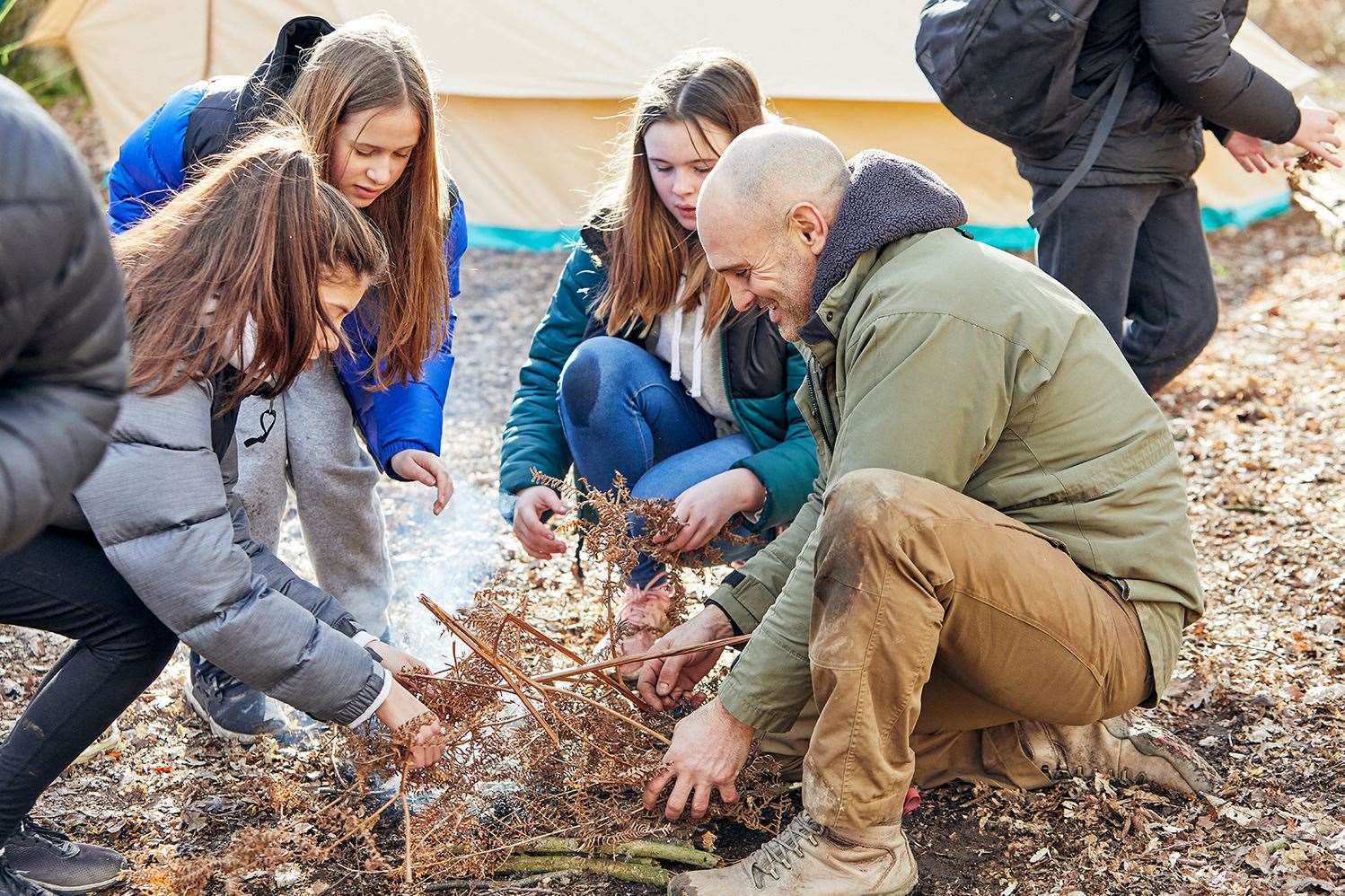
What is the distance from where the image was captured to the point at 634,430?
3.31 m

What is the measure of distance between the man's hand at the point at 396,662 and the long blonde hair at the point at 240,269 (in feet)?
1.83

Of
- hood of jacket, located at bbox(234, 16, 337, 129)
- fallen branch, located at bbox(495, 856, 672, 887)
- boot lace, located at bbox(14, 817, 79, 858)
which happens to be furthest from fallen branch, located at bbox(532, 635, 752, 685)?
hood of jacket, located at bbox(234, 16, 337, 129)

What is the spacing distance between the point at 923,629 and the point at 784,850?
0.48m

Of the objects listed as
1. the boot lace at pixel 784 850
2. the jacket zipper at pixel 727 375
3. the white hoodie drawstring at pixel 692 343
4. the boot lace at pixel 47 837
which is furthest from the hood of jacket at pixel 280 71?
the boot lace at pixel 784 850

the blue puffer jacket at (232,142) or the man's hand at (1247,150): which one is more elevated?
the man's hand at (1247,150)

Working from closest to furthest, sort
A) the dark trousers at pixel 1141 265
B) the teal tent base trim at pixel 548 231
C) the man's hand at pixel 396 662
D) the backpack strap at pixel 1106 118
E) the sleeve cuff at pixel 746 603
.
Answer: the man's hand at pixel 396 662
the sleeve cuff at pixel 746 603
the backpack strap at pixel 1106 118
the dark trousers at pixel 1141 265
the teal tent base trim at pixel 548 231

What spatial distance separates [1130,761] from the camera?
8.78 feet

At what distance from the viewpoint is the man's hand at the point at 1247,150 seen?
12.4ft

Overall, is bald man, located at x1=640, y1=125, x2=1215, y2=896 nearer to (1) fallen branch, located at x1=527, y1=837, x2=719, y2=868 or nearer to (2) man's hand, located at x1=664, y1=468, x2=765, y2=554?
(1) fallen branch, located at x1=527, y1=837, x2=719, y2=868

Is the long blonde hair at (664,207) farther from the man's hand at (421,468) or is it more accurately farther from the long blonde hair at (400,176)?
the man's hand at (421,468)

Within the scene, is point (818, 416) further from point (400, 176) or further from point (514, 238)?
point (514, 238)

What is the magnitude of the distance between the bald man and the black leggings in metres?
1.00

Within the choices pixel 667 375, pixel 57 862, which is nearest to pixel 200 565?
pixel 57 862

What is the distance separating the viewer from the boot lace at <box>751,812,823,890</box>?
89.3 inches
